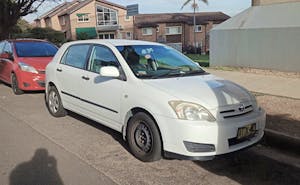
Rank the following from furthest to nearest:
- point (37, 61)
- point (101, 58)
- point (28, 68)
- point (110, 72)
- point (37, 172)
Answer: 1. point (37, 61)
2. point (28, 68)
3. point (101, 58)
4. point (110, 72)
5. point (37, 172)

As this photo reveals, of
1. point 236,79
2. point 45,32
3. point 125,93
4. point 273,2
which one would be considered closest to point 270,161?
point 125,93

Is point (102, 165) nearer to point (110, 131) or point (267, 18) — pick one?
point (110, 131)

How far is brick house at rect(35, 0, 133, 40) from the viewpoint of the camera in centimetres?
5100

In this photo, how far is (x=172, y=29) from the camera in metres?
52.8

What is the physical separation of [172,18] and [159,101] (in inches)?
1997

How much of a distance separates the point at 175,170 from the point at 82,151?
1.45 meters

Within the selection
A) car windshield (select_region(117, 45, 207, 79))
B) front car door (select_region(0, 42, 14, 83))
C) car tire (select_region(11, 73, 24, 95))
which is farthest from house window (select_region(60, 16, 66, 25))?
car windshield (select_region(117, 45, 207, 79))

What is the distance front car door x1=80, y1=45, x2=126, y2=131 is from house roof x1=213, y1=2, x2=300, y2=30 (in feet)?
30.3

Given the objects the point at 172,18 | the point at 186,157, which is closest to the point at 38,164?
the point at 186,157

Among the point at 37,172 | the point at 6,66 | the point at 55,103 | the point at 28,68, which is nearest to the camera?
the point at 37,172

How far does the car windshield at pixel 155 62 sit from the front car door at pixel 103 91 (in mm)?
234

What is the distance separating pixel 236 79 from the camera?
11.2 m

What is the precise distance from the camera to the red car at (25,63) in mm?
9047

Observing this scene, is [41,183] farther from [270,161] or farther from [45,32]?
[45,32]
